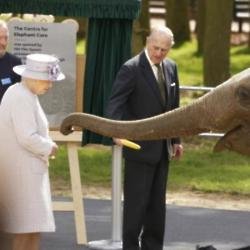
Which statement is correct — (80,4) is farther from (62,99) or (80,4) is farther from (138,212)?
(138,212)

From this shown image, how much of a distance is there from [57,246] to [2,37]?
239cm

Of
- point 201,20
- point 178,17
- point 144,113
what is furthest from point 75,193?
point 178,17

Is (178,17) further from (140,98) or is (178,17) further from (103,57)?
(140,98)

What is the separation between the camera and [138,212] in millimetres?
11141

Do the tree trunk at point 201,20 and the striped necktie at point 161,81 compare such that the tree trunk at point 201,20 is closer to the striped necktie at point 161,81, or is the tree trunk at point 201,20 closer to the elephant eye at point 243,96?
the striped necktie at point 161,81

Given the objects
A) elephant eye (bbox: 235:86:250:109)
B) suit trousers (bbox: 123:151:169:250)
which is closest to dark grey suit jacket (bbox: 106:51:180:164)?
suit trousers (bbox: 123:151:169:250)

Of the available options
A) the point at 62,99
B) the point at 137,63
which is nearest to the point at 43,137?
the point at 137,63

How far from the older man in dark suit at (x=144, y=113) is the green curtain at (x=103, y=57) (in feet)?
2.91

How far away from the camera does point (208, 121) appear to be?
7.13m

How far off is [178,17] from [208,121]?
29523 millimetres

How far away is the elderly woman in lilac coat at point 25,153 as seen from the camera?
9680 mm

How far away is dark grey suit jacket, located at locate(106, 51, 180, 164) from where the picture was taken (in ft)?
35.7

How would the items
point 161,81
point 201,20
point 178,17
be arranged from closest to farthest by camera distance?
point 161,81 < point 201,20 < point 178,17

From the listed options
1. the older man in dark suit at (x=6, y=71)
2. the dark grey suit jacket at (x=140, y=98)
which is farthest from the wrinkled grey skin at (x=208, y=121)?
the older man in dark suit at (x=6, y=71)
